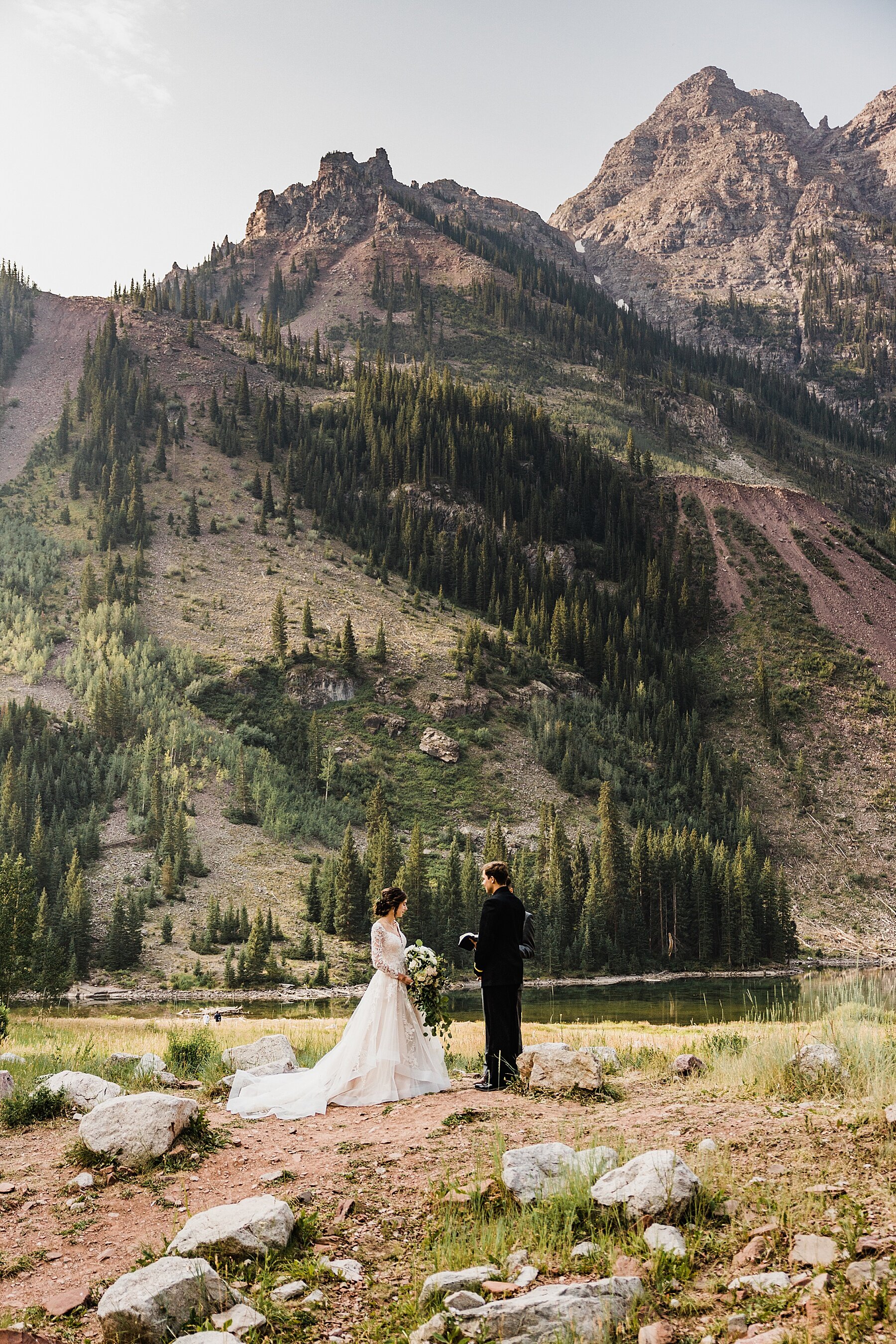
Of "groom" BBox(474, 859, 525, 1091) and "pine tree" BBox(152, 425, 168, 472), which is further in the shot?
"pine tree" BBox(152, 425, 168, 472)

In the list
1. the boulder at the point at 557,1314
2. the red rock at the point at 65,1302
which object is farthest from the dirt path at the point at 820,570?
the red rock at the point at 65,1302

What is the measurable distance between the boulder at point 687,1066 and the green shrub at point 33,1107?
8.45 m

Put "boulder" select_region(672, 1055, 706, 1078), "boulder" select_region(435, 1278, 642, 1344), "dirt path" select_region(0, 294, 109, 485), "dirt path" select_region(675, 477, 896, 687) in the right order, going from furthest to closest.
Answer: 1. "dirt path" select_region(0, 294, 109, 485)
2. "dirt path" select_region(675, 477, 896, 687)
3. "boulder" select_region(672, 1055, 706, 1078)
4. "boulder" select_region(435, 1278, 642, 1344)

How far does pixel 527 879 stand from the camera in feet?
260

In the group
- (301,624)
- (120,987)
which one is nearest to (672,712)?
(301,624)

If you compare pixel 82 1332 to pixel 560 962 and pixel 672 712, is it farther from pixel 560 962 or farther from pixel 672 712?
pixel 672 712

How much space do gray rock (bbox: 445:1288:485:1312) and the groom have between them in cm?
652

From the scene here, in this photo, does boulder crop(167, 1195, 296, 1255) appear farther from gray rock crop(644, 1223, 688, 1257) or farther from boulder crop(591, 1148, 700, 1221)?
gray rock crop(644, 1223, 688, 1257)

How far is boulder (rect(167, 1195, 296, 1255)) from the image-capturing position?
734cm

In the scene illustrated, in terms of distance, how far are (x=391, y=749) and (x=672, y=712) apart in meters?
43.1

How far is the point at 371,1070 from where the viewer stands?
13195 millimetres

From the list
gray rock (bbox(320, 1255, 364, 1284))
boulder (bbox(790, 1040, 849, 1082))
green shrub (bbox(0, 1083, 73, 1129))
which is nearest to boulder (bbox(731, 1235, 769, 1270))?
gray rock (bbox(320, 1255, 364, 1284))

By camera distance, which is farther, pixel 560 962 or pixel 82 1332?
pixel 560 962

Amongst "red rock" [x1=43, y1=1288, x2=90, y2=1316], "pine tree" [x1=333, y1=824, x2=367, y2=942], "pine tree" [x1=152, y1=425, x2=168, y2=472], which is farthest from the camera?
"pine tree" [x1=152, y1=425, x2=168, y2=472]
